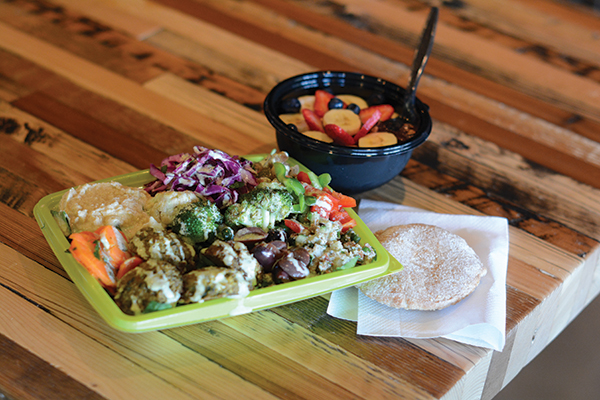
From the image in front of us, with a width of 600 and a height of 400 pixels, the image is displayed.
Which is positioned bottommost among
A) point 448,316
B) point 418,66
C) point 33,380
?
point 33,380

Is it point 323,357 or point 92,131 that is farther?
point 92,131

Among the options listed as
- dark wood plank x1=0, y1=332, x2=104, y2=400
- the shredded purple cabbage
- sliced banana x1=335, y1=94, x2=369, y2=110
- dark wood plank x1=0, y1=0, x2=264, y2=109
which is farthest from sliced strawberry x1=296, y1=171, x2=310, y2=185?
dark wood plank x1=0, y1=0, x2=264, y2=109

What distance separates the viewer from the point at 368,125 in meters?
1.76

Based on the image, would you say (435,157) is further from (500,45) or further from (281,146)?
(500,45)

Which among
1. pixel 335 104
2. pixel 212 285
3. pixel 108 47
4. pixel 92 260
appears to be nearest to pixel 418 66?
pixel 335 104

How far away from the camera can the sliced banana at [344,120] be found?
5.82ft

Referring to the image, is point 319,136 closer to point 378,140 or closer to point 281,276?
point 378,140

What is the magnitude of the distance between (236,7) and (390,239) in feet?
6.63

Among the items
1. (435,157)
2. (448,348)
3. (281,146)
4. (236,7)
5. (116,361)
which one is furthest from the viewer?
(236,7)

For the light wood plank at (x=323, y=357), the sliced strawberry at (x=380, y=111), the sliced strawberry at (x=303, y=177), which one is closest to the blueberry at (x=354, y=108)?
the sliced strawberry at (x=380, y=111)

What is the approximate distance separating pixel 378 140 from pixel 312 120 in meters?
0.22

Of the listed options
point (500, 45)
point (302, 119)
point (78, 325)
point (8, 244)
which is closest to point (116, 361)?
point (78, 325)

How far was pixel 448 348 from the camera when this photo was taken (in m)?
1.39

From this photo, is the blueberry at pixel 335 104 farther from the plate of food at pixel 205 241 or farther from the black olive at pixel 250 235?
the black olive at pixel 250 235
